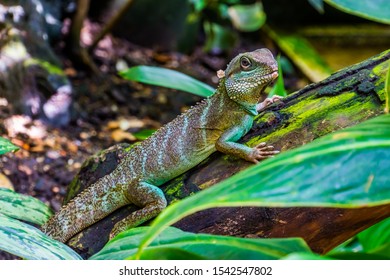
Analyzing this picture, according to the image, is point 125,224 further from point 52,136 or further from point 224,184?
point 52,136

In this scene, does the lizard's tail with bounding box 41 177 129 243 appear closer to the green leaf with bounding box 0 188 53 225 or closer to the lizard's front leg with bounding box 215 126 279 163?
the green leaf with bounding box 0 188 53 225

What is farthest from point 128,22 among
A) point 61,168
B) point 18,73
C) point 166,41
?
point 61,168

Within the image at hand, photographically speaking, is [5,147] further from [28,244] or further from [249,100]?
[249,100]

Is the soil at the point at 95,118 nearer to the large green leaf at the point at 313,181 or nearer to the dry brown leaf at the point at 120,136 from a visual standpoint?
the dry brown leaf at the point at 120,136

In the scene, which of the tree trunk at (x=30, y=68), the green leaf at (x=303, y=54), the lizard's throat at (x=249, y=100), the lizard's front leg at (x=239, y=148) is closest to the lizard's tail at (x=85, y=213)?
the lizard's front leg at (x=239, y=148)

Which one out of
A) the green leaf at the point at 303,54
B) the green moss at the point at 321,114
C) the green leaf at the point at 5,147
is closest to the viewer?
the green moss at the point at 321,114

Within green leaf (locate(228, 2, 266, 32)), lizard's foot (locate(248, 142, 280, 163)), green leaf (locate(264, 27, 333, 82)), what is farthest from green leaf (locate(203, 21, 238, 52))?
lizard's foot (locate(248, 142, 280, 163))
